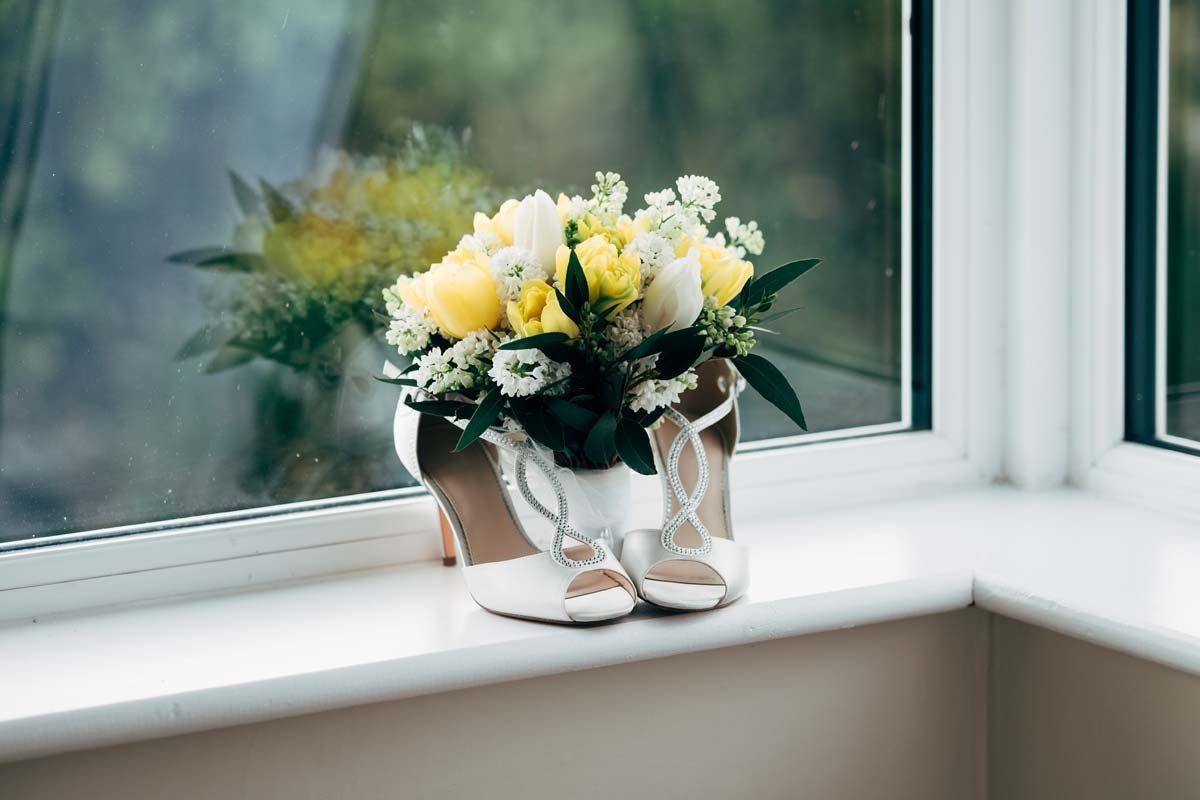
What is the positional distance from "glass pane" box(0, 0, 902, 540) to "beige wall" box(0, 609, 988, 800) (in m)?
0.27

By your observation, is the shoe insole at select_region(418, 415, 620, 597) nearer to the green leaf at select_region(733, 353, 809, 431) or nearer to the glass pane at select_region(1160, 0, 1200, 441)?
the green leaf at select_region(733, 353, 809, 431)

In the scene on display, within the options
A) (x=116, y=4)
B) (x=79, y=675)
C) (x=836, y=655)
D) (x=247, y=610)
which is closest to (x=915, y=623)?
(x=836, y=655)

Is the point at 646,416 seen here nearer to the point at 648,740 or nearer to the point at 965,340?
the point at 648,740

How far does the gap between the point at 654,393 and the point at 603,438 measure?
0.06 m

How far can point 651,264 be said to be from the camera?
34.2 inches

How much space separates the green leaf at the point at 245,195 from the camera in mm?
1047

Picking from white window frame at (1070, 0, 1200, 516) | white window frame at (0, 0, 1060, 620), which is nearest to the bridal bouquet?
white window frame at (0, 0, 1060, 620)

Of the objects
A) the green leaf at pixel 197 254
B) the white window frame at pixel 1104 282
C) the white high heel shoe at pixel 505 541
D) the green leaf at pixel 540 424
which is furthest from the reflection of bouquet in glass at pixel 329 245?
the white window frame at pixel 1104 282

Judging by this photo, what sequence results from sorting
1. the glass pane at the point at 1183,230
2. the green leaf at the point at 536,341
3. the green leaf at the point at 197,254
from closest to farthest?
the green leaf at the point at 536,341 → the green leaf at the point at 197,254 → the glass pane at the point at 1183,230

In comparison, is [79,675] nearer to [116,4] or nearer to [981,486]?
[116,4]

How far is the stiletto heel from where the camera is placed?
3.56 ft

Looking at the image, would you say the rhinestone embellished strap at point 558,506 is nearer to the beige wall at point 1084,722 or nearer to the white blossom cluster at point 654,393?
the white blossom cluster at point 654,393

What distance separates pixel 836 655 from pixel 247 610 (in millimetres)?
584

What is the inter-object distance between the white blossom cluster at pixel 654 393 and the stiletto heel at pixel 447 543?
0.99 feet
